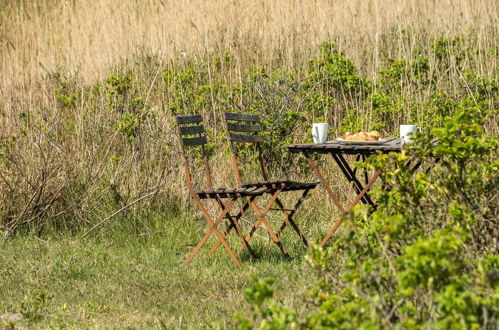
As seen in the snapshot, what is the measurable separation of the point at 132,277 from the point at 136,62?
13.3ft

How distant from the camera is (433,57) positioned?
25.4 feet

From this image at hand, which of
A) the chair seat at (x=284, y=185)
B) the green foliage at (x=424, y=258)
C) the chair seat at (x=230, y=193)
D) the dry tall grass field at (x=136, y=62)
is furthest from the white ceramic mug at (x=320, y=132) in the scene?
the dry tall grass field at (x=136, y=62)

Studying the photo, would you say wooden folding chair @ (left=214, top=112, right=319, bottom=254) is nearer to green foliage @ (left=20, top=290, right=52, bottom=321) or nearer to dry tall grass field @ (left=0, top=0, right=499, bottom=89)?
green foliage @ (left=20, top=290, right=52, bottom=321)

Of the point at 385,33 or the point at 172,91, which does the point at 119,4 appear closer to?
the point at 172,91

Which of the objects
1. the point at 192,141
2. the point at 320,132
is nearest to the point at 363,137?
the point at 320,132

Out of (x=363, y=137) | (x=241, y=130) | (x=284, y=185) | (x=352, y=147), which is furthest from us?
(x=241, y=130)

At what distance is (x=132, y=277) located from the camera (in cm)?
509

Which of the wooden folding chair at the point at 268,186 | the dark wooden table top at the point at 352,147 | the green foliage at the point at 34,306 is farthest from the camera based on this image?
the wooden folding chair at the point at 268,186

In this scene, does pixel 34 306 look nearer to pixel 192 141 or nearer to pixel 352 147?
pixel 192 141

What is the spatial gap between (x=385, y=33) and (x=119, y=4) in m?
3.41

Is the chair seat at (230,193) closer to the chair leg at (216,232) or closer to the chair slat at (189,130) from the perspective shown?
the chair leg at (216,232)

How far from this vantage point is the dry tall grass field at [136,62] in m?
6.49

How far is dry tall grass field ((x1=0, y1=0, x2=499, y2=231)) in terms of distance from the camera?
255 inches

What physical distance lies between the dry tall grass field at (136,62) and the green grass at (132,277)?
0.44 metres
